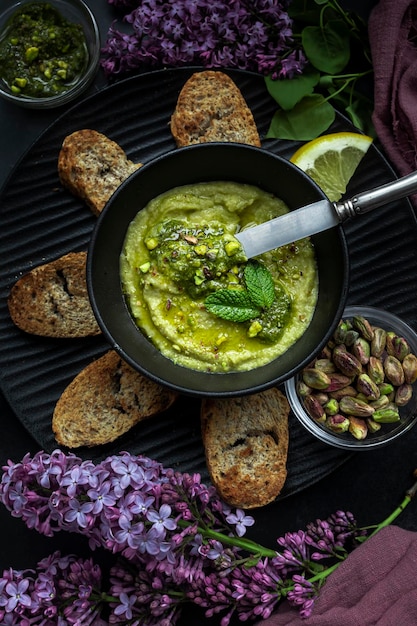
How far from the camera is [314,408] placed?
3652mm

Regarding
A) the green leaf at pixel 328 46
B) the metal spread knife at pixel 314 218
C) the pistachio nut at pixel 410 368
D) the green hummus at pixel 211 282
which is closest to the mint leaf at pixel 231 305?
the green hummus at pixel 211 282

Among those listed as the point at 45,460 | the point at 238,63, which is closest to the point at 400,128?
the point at 238,63

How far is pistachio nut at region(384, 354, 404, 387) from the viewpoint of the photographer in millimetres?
3664

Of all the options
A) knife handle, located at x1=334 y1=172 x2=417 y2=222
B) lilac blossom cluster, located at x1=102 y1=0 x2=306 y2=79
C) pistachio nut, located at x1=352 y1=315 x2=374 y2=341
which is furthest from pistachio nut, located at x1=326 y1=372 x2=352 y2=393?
lilac blossom cluster, located at x1=102 y1=0 x2=306 y2=79

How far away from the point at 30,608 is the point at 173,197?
6.25 feet

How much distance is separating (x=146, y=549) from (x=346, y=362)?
48.1 inches

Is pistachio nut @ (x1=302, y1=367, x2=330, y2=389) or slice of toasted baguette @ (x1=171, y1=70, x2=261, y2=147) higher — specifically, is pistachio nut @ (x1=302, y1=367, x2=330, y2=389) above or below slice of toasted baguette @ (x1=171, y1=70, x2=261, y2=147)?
below

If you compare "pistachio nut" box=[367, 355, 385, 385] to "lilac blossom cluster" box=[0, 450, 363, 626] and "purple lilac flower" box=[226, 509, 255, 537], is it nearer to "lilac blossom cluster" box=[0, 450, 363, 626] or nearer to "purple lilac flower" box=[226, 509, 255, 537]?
"lilac blossom cluster" box=[0, 450, 363, 626]

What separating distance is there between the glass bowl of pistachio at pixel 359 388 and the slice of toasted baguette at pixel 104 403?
661 millimetres

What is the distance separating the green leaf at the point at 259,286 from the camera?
3404 mm

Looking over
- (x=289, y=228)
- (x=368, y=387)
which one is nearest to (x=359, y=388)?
(x=368, y=387)

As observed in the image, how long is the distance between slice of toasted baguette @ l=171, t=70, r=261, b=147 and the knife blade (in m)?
0.62

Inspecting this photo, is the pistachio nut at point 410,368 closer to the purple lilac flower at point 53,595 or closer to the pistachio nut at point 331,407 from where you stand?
the pistachio nut at point 331,407

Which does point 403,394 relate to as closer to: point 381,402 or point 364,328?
point 381,402
